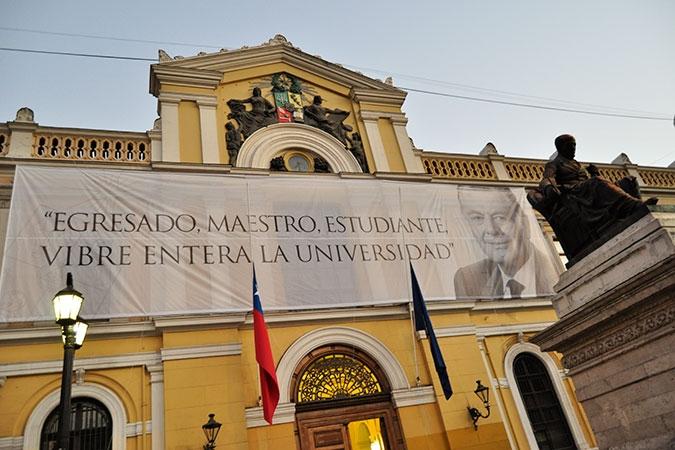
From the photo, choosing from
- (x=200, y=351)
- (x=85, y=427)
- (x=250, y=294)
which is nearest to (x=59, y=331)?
(x=85, y=427)

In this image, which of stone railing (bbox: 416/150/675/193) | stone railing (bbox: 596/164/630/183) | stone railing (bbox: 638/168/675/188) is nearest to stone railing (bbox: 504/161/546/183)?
stone railing (bbox: 416/150/675/193)

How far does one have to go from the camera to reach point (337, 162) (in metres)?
12.3

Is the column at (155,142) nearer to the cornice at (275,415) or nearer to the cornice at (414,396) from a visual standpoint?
the cornice at (275,415)

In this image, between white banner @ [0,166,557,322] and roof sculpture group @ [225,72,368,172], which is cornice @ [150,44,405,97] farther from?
white banner @ [0,166,557,322]

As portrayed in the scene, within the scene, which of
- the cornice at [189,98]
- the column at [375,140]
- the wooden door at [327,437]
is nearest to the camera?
the wooden door at [327,437]

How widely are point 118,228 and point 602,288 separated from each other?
→ 793 cm

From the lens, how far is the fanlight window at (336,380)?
940 centimetres

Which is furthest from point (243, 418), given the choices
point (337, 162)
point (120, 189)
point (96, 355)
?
point (337, 162)

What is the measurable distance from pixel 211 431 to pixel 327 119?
811cm

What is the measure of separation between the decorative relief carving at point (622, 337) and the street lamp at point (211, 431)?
542 cm

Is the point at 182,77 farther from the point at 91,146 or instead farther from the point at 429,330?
the point at 429,330

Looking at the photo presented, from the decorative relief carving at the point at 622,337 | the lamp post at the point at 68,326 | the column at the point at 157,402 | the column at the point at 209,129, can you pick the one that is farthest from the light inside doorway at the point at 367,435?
the column at the point at 209,129

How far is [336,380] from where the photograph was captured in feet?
31.7

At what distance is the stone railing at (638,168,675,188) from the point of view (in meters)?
15.9
